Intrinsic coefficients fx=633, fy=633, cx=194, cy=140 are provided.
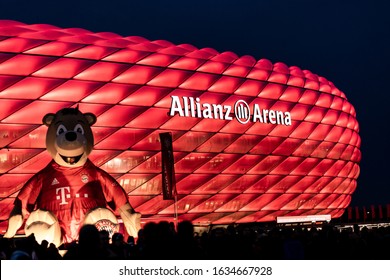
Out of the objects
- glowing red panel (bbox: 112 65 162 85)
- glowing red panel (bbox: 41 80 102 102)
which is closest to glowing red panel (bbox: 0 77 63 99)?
glowing red panel (bbox: 41 80 102 102)

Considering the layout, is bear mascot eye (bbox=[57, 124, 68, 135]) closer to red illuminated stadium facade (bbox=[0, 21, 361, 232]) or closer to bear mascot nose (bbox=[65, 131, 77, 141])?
bear mascot nose (bbox=[65, 131, 77, 141])

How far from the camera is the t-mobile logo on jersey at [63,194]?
557 inches

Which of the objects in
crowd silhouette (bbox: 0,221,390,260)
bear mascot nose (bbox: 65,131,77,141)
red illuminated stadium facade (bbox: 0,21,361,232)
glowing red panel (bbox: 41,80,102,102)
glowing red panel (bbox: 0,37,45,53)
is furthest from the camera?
glowing red panel (bbox: 41,80,102,102)

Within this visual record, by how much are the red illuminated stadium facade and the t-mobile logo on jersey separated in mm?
12362

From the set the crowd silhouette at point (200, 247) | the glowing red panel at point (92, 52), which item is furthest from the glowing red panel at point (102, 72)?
the crowd silhouette at point (200, 247)

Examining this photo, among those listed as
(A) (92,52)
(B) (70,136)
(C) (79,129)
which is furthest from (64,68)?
(B) (70,136)

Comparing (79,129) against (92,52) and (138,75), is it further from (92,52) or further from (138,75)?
(138,75)

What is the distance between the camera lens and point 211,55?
106 ft

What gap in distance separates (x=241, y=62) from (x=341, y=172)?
448 inches

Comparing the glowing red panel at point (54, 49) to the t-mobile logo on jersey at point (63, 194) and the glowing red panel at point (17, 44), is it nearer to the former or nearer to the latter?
the glowing red panel at point (17, 44)

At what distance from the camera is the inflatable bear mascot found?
14008 mm

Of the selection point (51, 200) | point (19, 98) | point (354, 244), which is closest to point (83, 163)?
point (51, 200)

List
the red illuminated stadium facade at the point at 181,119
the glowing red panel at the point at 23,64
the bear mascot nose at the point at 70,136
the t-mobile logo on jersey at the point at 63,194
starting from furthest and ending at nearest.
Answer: the red illuminated stadium facade at the point at 181,119 → the glowing red panel at the point at 23,64 → the bear mascot nose at the point at 70,136 → the t-mobile logo on jersey at the point at 63,194

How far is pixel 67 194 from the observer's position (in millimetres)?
14180
